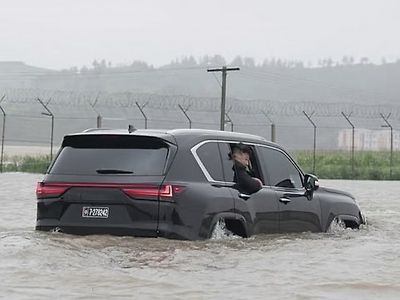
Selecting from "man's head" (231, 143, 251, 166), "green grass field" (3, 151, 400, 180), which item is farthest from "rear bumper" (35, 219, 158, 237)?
"green grass field" (3, 151, 400, 180)

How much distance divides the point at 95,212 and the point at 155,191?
67cm

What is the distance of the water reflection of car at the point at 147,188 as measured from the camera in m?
9.16

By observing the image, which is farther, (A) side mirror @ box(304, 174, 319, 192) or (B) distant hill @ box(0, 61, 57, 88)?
(B) distant hill @ box(0, 61, 57, 88)

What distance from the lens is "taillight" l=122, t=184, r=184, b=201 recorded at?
30.0 ft

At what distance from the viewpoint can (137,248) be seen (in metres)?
9.05

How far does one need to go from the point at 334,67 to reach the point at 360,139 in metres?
61.1

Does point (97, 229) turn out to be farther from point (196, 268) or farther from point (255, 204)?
point (255, 204)

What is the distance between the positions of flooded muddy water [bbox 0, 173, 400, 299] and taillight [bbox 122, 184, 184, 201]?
42 cm

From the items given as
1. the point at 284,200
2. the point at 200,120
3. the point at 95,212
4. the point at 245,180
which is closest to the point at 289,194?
the point at 284,200

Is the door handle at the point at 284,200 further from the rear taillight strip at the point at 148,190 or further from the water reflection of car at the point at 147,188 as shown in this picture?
the rear taillight strip at the point at 148,190

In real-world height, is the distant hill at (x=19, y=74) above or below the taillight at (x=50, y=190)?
above

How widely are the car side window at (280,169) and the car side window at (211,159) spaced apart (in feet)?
2.99

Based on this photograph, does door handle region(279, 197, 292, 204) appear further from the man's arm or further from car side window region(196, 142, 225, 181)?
car side window region(196, 142, 225, 181)

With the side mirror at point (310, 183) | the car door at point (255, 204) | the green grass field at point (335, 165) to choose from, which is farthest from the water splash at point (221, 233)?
the green grass field at point (335, 165)
